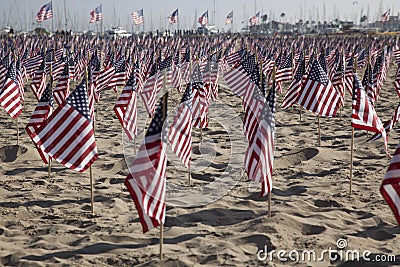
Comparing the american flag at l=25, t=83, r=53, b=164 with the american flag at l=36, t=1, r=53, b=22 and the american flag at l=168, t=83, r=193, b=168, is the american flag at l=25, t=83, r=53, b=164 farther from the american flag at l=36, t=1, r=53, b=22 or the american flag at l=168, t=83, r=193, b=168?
the american flag at l=36, t=1, r=53, b=22

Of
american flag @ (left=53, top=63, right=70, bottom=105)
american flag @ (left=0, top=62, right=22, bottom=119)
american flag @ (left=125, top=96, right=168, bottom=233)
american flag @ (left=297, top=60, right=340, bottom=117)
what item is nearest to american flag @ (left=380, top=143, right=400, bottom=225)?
american flag @ (left=125, top=96, right=168, bottom=233)

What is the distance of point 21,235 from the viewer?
694 centimetres

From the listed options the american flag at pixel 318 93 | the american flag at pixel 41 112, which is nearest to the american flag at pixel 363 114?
the american flag at pixel 318 93

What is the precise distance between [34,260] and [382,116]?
1302 centimetres

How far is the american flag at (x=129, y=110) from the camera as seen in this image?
9961 mm

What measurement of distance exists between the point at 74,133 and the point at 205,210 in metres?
2.40

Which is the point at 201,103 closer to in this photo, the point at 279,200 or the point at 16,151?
the point at 279,200

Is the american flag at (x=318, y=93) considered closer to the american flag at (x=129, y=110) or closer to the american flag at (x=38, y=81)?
the american flag at (x=129, y=110)

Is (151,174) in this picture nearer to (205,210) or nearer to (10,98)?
(205,210)

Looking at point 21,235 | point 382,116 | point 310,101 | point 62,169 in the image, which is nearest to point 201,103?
point 310,101

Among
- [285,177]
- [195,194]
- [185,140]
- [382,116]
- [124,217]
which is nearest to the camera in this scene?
[124,217]

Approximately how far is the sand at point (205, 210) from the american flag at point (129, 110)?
929 millimetres

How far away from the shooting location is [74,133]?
23.5 feet

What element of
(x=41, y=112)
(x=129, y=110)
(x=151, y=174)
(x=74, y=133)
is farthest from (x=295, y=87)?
(x=151, y=174)
